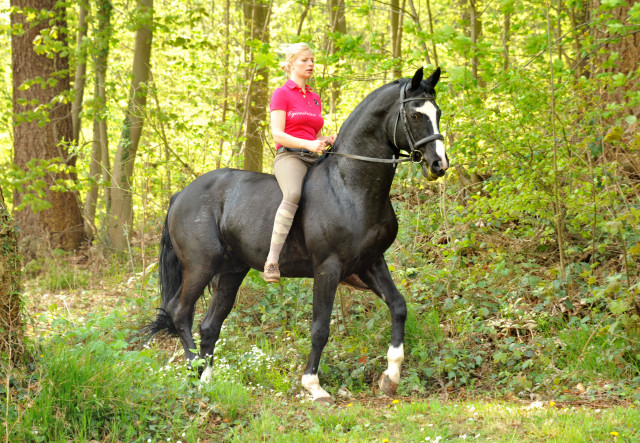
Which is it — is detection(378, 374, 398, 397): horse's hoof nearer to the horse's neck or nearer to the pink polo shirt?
the horse's neck

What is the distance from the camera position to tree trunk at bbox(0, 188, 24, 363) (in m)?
4.55

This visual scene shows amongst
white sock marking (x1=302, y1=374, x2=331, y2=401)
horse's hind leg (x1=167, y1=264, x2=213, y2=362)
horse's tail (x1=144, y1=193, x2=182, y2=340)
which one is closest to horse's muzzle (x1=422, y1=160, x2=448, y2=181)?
Answer: white sock marking (x1=302, y1=374, x2=331, y2=401)

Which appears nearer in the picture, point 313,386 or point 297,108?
point 313,386

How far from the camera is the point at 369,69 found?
7836mm

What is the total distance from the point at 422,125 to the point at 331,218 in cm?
114

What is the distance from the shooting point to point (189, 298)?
662cm

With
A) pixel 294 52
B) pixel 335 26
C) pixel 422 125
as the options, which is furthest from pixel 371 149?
pixel 335 26

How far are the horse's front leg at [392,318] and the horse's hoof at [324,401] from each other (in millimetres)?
538

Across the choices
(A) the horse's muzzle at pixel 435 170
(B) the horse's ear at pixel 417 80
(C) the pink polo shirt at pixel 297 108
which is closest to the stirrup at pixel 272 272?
(C) the pink polo shirt at pixel 297 108

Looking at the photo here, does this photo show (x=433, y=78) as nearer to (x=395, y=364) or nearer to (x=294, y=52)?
(x=294, y=52)

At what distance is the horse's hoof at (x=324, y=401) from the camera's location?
5.56m

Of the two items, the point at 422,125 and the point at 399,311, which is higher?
the point at 422,125

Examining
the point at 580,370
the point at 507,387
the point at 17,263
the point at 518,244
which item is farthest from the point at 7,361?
the point at 518,244

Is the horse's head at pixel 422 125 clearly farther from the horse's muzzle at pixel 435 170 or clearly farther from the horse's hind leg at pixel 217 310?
the horse's hind leg at pixel 217 310
